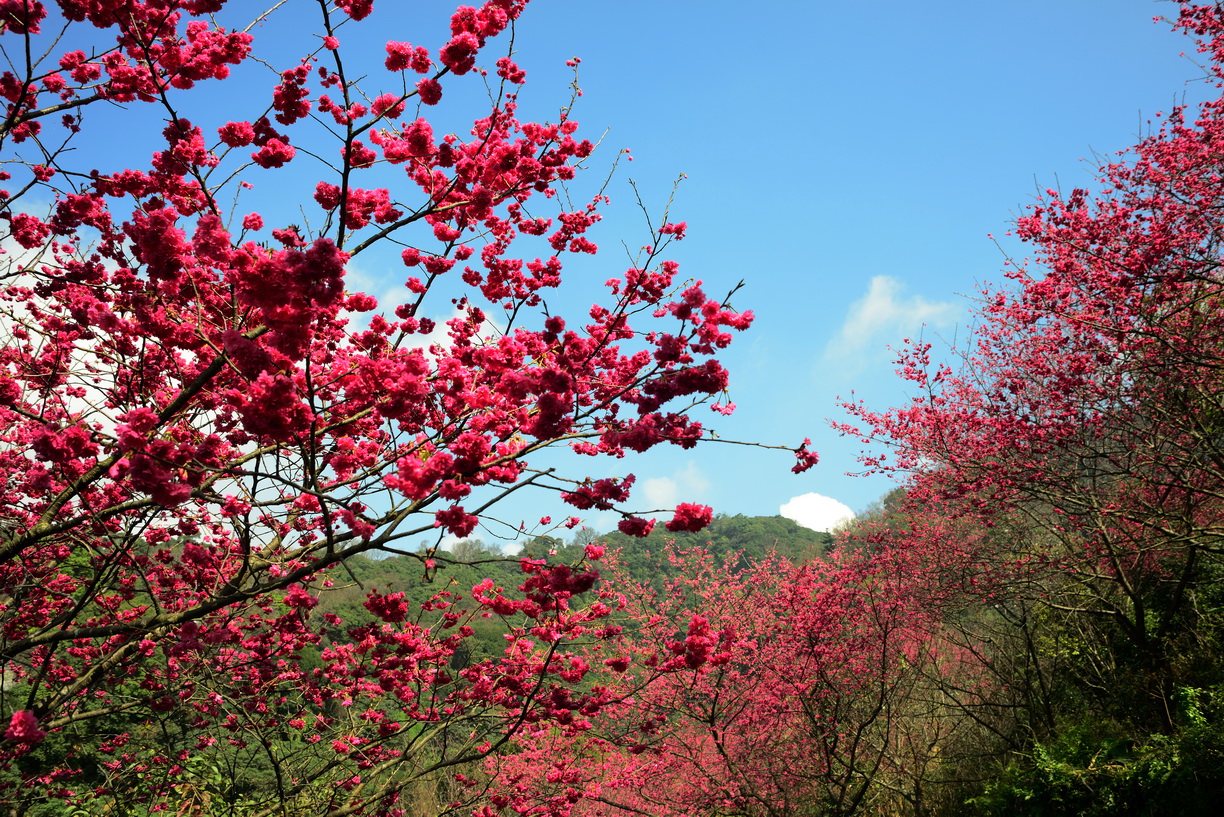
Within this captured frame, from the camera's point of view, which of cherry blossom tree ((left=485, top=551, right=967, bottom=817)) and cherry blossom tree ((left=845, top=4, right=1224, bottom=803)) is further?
cherry blossom tree ((left=485, top=551, right=967, bottom=817))

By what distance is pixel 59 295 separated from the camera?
4.38 meters

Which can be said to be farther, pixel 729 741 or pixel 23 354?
pixel 729 741

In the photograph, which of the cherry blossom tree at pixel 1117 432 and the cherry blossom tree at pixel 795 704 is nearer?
the cherry blossom tree at pixel 1117 432

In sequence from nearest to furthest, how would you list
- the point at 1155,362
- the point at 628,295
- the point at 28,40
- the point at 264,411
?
the point at 264,411 < the point at 28,40 < the point at 628,295 < the point at 1155,362

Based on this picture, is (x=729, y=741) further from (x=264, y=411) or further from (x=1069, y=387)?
(x=264, y=411)

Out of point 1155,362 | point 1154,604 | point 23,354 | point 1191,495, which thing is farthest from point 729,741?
point 23,354

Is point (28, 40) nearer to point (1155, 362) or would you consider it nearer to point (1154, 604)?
point (1155, 362)

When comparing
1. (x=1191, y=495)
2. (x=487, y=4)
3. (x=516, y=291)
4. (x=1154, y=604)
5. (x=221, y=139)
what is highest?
(x=487, y=4)

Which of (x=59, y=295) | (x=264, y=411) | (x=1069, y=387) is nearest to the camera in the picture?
(x=264, y=411)

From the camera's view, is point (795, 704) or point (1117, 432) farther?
→ point (795, 704)

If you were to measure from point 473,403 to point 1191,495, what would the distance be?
901cm

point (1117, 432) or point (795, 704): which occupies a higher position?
point (1117, 432)

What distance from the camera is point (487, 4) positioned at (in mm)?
3670

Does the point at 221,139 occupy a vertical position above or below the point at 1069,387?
above
